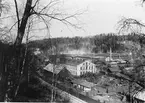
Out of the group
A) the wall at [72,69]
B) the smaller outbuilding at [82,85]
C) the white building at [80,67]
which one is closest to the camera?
the wall at [72,69]

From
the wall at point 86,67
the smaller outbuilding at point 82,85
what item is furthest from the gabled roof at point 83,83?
the wall at point 86,67

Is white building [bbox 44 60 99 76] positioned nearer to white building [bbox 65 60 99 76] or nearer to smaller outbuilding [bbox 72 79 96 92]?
white building [bbox 65 60 99 76]

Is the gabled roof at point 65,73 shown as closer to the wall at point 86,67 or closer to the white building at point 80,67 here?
the white building at point 80,67

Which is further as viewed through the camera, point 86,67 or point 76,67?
point 86,67

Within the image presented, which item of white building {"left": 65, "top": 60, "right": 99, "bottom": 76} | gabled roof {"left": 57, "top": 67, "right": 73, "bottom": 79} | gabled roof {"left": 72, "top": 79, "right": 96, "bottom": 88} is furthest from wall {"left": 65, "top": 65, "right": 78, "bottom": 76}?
gabled roof {"left": 72, "top": 79, "right": 96, "bottom": 88}

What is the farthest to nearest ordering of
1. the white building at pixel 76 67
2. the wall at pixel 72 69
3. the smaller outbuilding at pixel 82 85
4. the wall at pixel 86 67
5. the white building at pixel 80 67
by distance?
1. the wall at pixel 86 67
2. the smaller outbuilding at pixel 82 85
3. the white building at pixel 80 67
4. the wall at pixel 72 69
5. the white building at pixel 76 67

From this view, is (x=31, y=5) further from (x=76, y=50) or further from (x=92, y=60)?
(x=92, y=60)

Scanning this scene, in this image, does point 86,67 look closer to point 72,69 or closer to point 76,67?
point 76,67

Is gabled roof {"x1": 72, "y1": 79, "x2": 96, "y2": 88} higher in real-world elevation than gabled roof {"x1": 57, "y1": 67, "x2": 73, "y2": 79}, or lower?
lower

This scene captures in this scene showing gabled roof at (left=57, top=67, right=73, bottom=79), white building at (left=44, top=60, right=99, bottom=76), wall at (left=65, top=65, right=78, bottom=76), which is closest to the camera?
white building at (left=44, top=60, right=99, bottom=76)

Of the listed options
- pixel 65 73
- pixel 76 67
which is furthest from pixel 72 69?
pixel 65 73

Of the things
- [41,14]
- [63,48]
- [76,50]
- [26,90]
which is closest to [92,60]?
[76,50]
